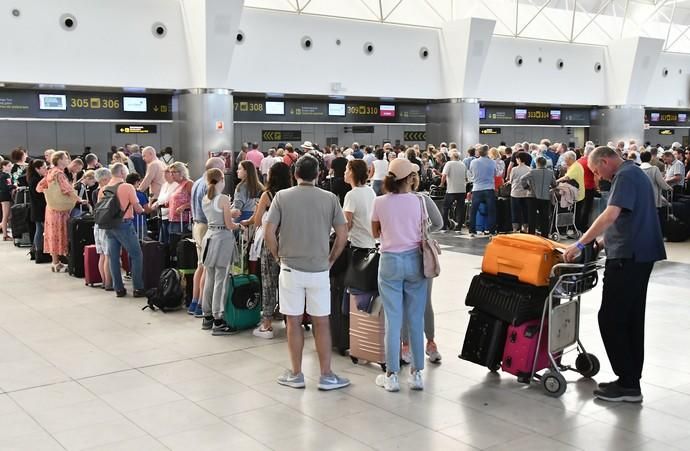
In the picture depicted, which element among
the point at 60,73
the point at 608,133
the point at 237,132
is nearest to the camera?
the point at 60,73

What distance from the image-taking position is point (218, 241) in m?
7.18

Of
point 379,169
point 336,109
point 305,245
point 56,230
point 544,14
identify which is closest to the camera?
point 305,245

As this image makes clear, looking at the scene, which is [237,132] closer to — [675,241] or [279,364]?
[675,241]

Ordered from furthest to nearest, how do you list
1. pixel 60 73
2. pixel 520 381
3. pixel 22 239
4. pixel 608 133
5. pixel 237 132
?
pixel 608 133
pixel 237 132
pixel 60 73
pixel 22 239
pixel 520 381

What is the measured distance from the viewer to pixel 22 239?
563 inches

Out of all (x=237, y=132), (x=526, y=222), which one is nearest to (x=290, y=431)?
(x=526, y=222)

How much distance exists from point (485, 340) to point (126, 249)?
5.27 m

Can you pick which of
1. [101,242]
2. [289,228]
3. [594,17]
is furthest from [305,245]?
[594,17]

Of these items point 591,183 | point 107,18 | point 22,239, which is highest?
point 107,18

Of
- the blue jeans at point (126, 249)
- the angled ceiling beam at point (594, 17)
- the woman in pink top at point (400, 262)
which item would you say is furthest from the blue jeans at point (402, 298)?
the angled ceiling beam at point (594, 17)

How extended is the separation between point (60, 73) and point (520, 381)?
52.3ft

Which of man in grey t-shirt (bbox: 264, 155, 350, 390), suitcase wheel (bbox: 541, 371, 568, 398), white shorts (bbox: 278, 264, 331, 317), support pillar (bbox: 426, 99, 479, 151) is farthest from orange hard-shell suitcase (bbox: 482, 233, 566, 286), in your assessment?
support pillar (bbox: 426, 99, 479, 151)

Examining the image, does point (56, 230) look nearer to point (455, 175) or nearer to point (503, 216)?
point (455, 175)

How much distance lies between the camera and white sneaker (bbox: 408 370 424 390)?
5.44m
